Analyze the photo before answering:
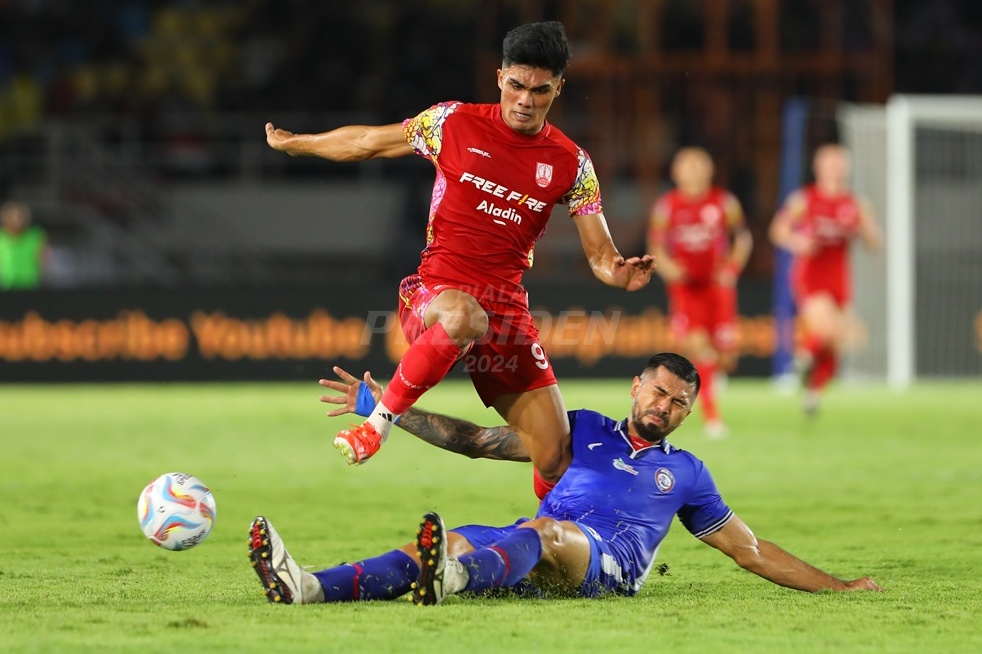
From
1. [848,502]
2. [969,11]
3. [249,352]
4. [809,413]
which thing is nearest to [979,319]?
[809,413]

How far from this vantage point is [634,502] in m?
5.76

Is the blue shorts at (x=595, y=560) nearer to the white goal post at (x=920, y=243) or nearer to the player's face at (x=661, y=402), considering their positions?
the player's face at (x=661, y=402)

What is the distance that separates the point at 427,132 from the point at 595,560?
6.78 ft

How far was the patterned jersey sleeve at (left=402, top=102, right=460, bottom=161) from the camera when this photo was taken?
6.46m

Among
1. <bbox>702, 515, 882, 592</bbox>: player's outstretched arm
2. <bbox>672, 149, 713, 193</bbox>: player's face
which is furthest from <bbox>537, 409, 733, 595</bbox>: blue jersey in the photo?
<bbox>672, 149, 713, 193</bbox>: player's face

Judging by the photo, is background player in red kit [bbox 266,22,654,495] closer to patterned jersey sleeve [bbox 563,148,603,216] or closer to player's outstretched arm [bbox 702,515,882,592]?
patterned jersey sleeve [bbox 563,148,603,216]

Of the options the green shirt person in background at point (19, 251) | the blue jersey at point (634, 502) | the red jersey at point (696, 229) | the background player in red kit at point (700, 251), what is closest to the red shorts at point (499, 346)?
the blue jersey at point (634, 502)

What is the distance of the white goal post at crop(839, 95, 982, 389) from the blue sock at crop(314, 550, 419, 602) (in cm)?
1349

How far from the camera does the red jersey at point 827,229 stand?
49.0 ft

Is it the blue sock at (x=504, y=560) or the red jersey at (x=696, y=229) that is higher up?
the red jersey at (x=696, y=229)

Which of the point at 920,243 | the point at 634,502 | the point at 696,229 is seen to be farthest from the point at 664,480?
the point at 920,243

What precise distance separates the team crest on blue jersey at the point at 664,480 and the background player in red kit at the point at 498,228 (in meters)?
0.65

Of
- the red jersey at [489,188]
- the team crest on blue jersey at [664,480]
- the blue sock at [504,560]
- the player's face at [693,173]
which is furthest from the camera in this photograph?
the player's face at [693,173]

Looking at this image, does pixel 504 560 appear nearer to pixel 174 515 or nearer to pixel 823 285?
pixel 174 515
